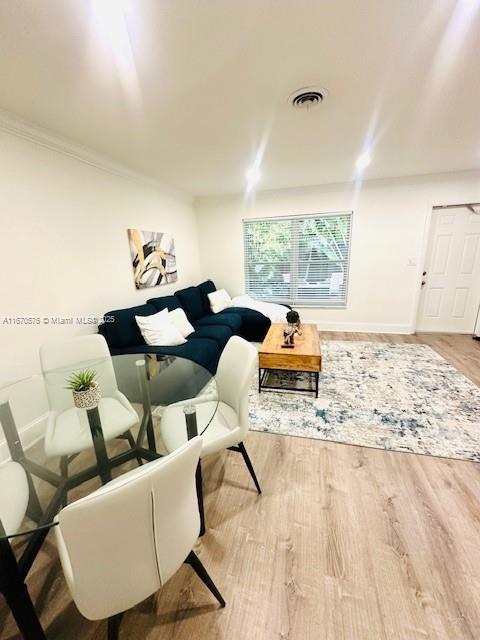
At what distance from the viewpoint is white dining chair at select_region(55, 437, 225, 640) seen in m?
0.62

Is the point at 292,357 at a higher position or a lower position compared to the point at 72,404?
lower

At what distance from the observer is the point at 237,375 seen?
5.12 ft

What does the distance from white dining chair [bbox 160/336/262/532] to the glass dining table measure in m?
0.03

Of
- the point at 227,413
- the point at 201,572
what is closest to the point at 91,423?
the point at 227,413

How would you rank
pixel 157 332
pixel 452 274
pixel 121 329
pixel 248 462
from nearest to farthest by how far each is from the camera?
pixel 248 462 < pixel 121 329 < pixel 157 332 < pixel 452 274

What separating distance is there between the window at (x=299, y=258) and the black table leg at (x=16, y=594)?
4.44 meters

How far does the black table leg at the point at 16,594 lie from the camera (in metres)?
0.83

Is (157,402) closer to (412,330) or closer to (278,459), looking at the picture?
(278,459)

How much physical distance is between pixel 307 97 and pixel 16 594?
2813mm

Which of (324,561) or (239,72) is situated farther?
(239,72)

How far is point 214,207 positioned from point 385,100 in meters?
3.30

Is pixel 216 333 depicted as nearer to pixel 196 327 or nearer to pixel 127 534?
pixel 196 327

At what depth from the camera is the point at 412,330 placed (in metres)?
4.30

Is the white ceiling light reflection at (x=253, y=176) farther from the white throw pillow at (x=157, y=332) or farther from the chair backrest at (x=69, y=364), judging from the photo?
the chair backrest at (x=69, y=364)
